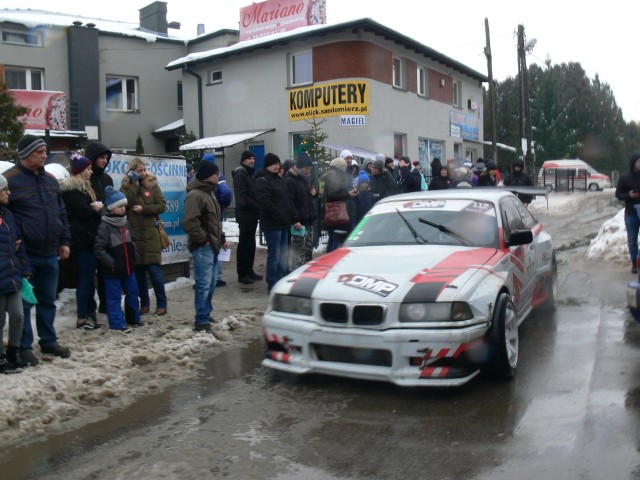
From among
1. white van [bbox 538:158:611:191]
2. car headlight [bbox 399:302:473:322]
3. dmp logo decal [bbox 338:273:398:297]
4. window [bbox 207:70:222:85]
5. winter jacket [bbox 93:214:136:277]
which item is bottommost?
car headlight [bbox 399:302:473:322]

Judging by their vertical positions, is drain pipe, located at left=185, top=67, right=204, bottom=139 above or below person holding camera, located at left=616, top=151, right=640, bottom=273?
above

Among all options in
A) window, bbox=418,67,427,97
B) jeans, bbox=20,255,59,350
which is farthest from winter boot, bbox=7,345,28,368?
window, bbox=418,67,427,97

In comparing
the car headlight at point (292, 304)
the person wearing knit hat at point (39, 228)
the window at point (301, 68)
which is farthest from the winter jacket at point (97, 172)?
the window at point (301, 68)

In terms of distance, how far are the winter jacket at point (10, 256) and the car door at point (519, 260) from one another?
13.8 feet

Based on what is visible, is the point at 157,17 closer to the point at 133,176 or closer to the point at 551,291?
the point at 133,176

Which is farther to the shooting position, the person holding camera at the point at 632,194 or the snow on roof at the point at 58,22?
the snow on roof at the point at 58,22

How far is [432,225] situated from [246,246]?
4.29 metres

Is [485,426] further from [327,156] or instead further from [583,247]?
[327,156]

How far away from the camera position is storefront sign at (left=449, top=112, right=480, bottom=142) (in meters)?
28.9

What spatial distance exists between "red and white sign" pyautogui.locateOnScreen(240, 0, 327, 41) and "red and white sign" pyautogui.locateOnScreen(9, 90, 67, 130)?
292 inches

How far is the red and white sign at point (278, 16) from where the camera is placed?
2402 cm

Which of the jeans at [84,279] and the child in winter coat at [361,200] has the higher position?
the child in winter coat at [361,200]

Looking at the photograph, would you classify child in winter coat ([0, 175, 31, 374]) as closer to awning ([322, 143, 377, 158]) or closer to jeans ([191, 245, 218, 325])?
jeans ([191, 245, 218, 325])

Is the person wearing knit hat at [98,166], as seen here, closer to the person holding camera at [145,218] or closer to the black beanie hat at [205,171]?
the person holding camera at [145,218]
